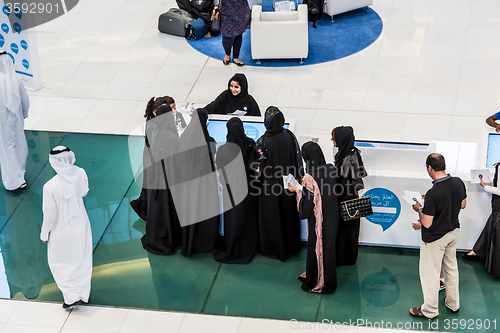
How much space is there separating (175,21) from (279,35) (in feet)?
6.95

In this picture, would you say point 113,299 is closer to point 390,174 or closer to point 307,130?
point 390,174

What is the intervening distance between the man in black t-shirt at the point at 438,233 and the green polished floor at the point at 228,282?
208mm

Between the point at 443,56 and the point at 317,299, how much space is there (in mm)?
5821

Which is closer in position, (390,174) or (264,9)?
(390,174)

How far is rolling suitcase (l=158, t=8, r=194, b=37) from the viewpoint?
1267 centimetres

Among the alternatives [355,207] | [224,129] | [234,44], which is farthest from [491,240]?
[234,44]

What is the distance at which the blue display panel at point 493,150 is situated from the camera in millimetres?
7480

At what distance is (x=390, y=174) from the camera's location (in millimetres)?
7477

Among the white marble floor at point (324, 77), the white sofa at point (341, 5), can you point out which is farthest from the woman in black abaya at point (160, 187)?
the white sofa at point (341, 5)

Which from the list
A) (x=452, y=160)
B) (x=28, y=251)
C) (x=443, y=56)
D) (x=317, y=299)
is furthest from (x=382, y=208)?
(x=443, y=56)

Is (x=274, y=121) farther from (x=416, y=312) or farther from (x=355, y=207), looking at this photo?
(x=416, y=312)

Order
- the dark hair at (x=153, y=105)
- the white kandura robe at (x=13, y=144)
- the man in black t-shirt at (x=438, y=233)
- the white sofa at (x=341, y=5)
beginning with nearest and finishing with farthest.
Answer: the man in black t-shirt at (x=438, y=233) → the dark hair at (x=153, y=105) → the white kandura robe at (x=13, y=144) → the white sofa at (x=341, y=5)

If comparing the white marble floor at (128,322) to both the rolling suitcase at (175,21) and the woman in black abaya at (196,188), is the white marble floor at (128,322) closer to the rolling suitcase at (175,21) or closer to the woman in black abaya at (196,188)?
the woman in black abaya at (196,188)

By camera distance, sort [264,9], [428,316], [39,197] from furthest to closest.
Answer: [264,9] < [39,197] < [428,316]
